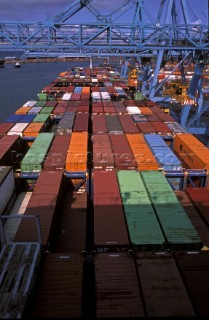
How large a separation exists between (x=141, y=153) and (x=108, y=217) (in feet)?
34.5

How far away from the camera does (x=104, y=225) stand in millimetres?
16625

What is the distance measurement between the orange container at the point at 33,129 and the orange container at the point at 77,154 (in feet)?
16.1

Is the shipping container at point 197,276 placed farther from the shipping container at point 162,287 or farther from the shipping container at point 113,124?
the shipping container at point 113,124

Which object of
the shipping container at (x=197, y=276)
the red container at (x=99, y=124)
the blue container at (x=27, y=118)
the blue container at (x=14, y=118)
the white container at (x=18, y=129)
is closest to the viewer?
the shipping container at (x=197, y=276)

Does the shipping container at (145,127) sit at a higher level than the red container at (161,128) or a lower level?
lower

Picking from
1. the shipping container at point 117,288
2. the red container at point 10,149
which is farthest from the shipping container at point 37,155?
the shipping container at point 117,288

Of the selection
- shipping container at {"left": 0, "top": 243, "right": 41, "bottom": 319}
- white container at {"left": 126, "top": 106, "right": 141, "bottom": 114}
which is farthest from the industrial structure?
white container at {"left": 126, "top": 106, "right": 141, "bottom": 114}

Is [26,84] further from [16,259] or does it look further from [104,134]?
[16,259]

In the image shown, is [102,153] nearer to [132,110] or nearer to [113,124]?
[113,124]

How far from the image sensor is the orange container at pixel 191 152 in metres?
24.9

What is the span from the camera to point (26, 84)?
10956 centimetres

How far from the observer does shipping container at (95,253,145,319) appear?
11148 mm

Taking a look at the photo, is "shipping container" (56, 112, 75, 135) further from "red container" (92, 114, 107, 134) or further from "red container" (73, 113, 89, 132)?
"red container" (92, 114, 107, 134)

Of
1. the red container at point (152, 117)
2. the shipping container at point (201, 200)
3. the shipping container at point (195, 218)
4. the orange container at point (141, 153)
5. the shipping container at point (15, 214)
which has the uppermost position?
the orange container at point (141, 153)
